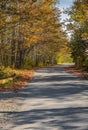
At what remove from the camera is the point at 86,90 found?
22.9m

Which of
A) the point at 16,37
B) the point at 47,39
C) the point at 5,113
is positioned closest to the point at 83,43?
the point at 47,39

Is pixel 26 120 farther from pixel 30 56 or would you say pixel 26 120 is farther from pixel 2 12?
pixel 30 56

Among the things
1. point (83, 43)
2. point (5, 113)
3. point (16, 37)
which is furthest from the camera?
point (83, 43)

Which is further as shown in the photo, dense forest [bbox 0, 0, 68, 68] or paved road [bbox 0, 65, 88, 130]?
dense forest [bbox 0, 0, 68, 68]

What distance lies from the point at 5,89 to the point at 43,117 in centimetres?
1012

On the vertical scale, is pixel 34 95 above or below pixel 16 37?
below

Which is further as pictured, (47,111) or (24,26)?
(24,26)

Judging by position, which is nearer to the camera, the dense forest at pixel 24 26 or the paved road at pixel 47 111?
the paved road at pixel 47 111

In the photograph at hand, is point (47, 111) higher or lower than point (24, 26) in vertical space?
lower

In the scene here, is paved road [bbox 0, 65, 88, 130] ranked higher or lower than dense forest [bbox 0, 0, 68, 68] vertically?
lower

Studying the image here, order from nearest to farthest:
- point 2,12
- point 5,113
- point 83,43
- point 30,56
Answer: point 5,113, point 2,12, point 83,43, point 30,56

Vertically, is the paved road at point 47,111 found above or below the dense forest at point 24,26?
below

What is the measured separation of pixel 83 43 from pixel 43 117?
44.6 m

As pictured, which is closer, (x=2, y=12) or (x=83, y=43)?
(x=2, y=12)
